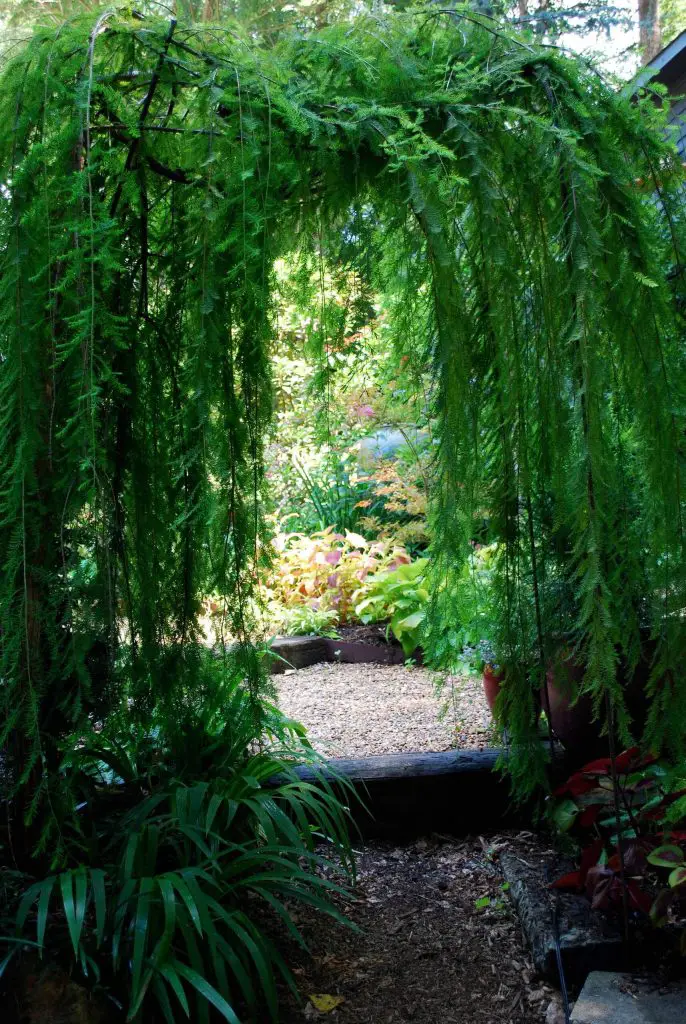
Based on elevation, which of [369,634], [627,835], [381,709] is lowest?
[627,835]

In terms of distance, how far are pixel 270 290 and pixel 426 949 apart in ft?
5.64

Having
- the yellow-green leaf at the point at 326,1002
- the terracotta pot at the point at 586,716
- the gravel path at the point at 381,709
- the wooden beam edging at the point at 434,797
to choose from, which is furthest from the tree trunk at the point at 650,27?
the yellow-green leaf at the point at 326,1002

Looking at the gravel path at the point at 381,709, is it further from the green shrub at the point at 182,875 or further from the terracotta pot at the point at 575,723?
the green shrub at the point at 182,875

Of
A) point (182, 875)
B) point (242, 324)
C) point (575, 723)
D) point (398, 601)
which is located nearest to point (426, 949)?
point (182, 875)

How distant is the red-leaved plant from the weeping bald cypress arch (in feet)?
1.34

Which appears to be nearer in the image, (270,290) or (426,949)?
(270,290)

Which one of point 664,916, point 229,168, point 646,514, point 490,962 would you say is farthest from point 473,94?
point 490,962

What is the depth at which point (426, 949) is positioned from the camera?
2268mm

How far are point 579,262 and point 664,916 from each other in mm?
1397

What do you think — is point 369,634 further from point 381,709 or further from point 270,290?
point 270,290

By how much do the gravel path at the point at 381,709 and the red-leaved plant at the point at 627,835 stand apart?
72 centimetres

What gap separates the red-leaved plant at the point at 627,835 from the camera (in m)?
1.91

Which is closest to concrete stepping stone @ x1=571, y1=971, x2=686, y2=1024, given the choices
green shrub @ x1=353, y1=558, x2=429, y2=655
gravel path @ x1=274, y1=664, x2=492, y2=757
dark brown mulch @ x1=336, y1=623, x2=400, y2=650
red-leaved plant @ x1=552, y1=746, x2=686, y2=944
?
red-leaved plant @ x1=552, y1=746, x2=686, y2=944

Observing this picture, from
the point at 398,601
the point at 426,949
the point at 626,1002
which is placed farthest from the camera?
the point at 398,601
